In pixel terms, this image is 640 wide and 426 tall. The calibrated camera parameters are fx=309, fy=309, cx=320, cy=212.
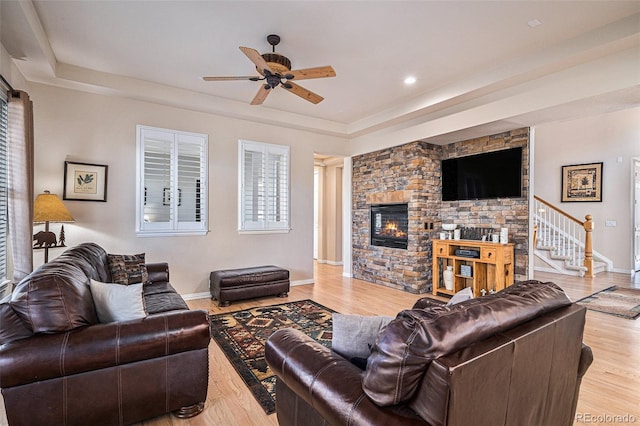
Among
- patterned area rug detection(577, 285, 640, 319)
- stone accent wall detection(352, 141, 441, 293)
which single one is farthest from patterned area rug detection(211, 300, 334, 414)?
patterned area rug detection(577, 285, 640, 319)

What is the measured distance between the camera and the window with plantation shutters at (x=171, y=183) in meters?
4.37

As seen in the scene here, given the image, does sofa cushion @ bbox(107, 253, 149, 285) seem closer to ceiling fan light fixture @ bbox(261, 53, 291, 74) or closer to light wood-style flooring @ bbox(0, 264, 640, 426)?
light wood-style flooring @ bbox(0, 264, 640, 426)

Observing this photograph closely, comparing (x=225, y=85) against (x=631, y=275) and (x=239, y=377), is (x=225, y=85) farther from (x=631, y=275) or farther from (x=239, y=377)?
(x=631, y=275)

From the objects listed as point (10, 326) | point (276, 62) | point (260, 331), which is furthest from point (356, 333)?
point (276, 62)

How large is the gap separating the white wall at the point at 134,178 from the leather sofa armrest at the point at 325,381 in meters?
3.52

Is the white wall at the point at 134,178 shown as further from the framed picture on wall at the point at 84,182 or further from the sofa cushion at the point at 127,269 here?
the sofa cushion at the point at 127,269

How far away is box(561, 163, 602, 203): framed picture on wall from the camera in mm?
7020

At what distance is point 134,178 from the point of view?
14.1 feet

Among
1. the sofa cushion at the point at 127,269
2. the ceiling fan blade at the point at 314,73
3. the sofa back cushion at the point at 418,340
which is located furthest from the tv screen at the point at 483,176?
the sofa cushion at the point at 127,269

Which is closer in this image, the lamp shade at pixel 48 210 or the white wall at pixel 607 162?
the lamp shade at pixel 48 210

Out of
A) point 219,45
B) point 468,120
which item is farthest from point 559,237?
point 219,45

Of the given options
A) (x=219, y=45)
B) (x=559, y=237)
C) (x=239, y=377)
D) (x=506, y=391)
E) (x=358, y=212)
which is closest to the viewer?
(x=506, y=391)

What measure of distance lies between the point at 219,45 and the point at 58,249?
3.21 m

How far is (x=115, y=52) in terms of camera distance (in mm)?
3412
